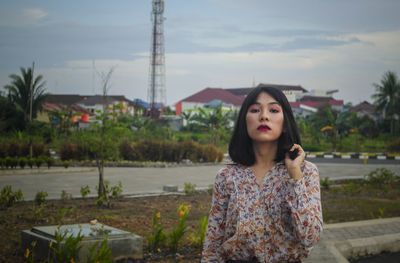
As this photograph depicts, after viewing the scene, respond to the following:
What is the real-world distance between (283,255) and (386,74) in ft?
161

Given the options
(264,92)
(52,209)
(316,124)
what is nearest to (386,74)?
(316,124)

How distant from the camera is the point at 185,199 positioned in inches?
385

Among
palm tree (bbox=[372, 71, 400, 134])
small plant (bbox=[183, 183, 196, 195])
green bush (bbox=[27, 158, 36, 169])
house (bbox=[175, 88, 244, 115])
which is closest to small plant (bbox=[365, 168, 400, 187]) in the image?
small plant (bbox=[183, 183, 196, 195])

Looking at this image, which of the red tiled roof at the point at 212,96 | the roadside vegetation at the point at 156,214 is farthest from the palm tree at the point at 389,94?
the roadside vegetation at the point at 156,214

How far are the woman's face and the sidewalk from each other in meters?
3.17

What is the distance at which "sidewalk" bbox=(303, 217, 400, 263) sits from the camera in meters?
5.05

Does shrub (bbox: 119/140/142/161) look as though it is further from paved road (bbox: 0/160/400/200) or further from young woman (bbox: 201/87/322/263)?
young woman (bbox: 201/87/322/263)

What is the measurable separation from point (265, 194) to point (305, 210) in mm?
198

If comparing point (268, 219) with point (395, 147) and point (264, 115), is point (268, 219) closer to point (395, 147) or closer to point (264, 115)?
point (264, 115)

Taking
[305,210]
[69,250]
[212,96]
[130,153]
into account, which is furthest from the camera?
[212,96]

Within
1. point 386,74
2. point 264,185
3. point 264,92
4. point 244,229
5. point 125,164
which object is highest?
point 386,74

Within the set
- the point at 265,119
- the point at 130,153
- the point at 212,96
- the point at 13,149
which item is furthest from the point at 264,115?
the point at 212,96

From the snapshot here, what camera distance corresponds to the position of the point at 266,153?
222 centimetres

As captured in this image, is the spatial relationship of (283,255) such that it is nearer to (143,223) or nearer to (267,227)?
(267,227)
